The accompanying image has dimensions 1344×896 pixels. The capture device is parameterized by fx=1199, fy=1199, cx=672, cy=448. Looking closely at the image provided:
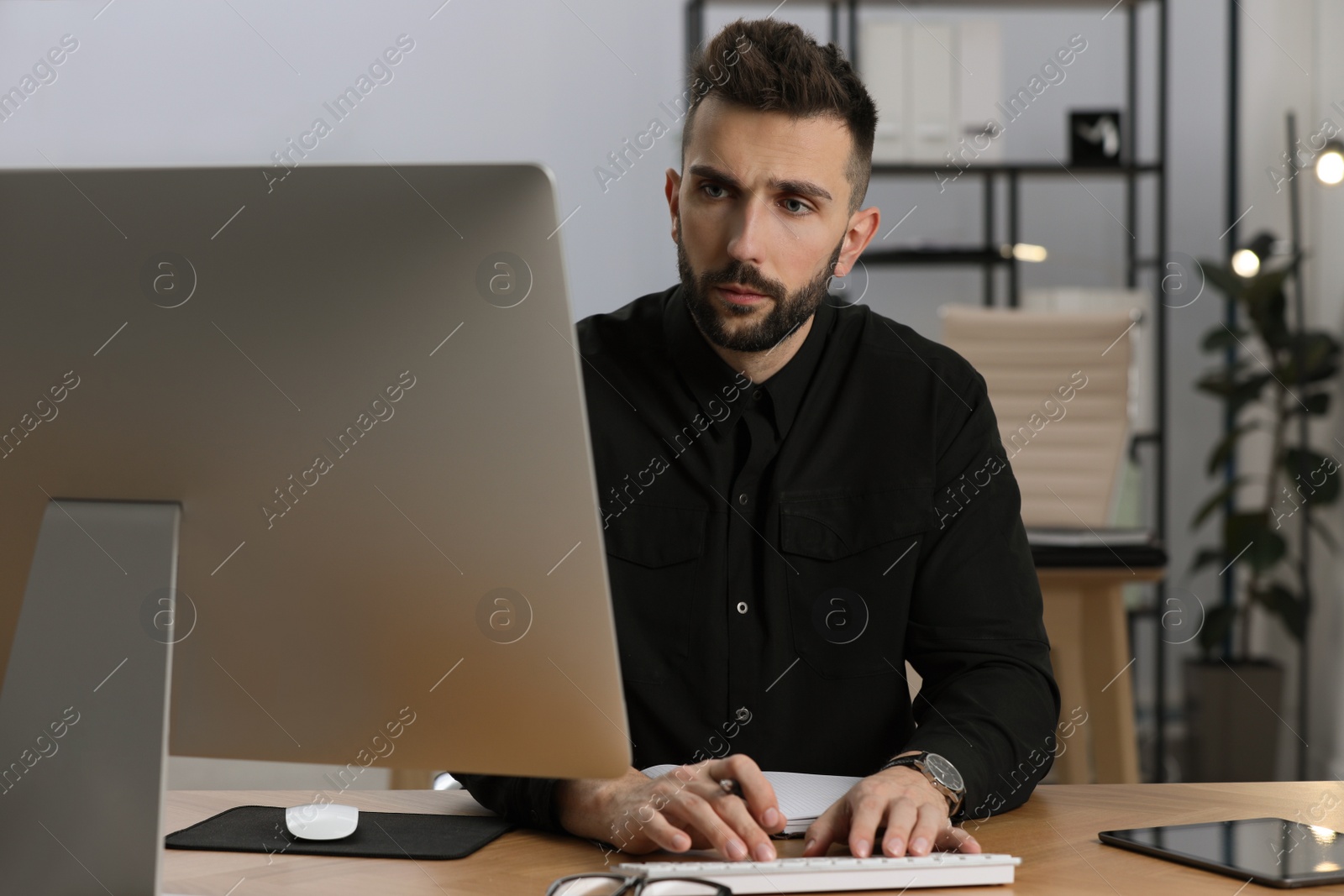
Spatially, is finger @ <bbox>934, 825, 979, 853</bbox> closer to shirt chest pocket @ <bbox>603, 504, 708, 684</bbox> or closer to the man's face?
shirt chest pocket @ <bbox>603, 504, 708, 684</bbox>

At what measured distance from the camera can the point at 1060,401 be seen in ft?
9.78

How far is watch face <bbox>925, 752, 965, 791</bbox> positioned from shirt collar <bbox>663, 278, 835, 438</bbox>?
48cm

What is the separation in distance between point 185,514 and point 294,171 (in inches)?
8.3

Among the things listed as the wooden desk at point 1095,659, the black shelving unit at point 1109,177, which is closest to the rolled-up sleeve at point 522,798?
the wooden desk at point 1095,659

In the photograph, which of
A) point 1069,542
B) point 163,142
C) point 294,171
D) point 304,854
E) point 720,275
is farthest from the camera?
point 163,142

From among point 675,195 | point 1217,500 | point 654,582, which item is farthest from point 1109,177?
point 654,582

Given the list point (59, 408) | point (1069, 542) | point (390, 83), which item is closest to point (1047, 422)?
point (1069, 542)

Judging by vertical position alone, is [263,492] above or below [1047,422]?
below

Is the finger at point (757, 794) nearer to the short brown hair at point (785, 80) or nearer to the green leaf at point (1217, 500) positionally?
the short brown hair at point (785, 80)

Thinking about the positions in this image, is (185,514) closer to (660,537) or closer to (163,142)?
(660,537)

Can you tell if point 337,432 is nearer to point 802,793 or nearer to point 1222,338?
point 802,793

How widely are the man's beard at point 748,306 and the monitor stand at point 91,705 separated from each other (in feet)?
2.50

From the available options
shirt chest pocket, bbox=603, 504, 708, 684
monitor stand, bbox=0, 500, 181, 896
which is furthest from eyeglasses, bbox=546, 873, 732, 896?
shirt chest pocket, bbox=603, 504, 708, 684

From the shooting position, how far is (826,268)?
4.54 ft
